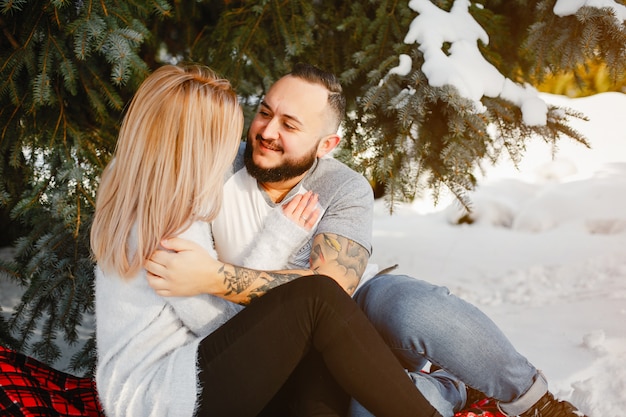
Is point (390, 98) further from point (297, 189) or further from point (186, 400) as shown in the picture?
point (186, 400)

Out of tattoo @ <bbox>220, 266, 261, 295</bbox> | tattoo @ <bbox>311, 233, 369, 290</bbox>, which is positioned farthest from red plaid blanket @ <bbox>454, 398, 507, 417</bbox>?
tattoo @ <bbox>220, 266, 261, 295</bbox>

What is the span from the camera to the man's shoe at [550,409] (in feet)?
6.09

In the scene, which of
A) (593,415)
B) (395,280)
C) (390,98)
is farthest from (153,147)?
(593,415)

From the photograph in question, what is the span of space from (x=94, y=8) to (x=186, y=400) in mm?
1452

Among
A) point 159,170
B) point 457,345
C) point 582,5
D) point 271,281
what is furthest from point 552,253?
point 159,170

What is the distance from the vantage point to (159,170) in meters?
1.60

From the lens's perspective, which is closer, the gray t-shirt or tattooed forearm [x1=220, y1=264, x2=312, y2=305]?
tattooed forearm [x1=220, y1=264, x2=312, y2=305]

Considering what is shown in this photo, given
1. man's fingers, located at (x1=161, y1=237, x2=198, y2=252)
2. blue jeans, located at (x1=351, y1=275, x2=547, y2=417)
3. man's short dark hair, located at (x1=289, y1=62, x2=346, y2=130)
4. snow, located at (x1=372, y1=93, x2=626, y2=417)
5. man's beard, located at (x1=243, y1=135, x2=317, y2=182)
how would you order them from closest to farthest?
man's fingers, located at (x1=161, y1=237, x2=198, y2=252)
blue jeans, located at (x1=351, y1=275, x2=547, y2=417)
man's beard, located at (x1=243, y1=135, x2=317, y2=182)
man's short dark hair, located at (x1=289, y1=62, x2=346, y2=130)
snow, located at (x1=372, y1=93, x2=626, y2=417)

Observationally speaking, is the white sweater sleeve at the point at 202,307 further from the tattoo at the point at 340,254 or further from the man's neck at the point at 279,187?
the man's neck at the point at 279,187

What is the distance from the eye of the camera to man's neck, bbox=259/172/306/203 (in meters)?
2.15

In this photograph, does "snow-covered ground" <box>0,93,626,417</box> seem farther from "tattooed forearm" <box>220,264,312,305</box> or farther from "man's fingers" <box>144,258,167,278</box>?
"man's fingers" <box>144,258,167,278</box>

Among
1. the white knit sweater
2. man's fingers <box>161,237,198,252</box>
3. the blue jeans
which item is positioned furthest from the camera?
the blue jeans

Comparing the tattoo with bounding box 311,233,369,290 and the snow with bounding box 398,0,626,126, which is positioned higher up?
the snow with bounding box 398,0,626,126

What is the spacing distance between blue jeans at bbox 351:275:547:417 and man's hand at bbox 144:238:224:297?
621 millimetres
